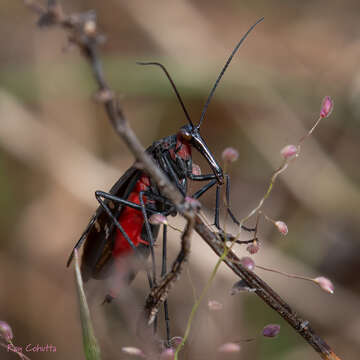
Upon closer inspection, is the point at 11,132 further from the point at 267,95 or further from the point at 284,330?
the point at 284,330

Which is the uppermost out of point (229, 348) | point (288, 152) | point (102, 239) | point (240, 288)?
point (102, 239)

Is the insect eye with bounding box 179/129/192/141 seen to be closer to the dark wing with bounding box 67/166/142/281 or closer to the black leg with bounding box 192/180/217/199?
the black leg with bounding box 192/180/217/199

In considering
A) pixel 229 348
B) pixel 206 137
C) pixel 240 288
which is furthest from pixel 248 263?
pixel 206 137

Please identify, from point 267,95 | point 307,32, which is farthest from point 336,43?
point 267,95

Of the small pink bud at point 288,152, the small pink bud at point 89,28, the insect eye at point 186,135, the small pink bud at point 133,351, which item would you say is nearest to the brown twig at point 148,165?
the small pink bud at point 89,28

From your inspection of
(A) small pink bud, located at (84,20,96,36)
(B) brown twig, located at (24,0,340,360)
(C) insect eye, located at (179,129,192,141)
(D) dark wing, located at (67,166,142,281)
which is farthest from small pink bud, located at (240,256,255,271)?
(D) dark wing, located at (67,166,142,281)

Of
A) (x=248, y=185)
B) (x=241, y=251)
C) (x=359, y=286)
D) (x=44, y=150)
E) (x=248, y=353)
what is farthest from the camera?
(x=248, y=185)

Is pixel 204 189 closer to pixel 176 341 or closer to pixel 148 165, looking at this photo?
pixel 176 341
